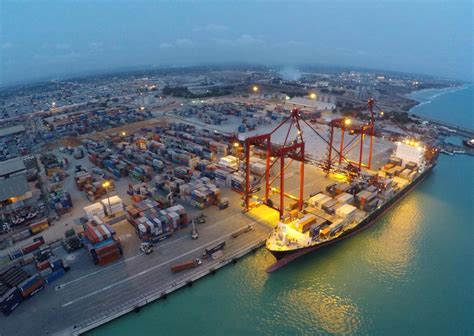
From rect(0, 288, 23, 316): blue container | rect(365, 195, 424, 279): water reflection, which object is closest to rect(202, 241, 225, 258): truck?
rect(365, 195, 424, 279): water reflection

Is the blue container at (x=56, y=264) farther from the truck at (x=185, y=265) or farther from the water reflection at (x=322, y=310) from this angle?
the water reflection at (x=322, y=310)

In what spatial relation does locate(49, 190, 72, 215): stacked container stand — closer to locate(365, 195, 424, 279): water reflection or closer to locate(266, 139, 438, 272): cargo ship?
locate(266, 139, 438, 272): cargo ship

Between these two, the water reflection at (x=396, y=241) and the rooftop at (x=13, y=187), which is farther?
the rooftop at (x=13, y=187)

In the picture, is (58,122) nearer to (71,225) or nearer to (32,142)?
(32,142)

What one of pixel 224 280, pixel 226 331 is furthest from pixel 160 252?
pixel 226 331

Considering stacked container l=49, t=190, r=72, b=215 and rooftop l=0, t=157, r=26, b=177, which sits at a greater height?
rooftop l=0, t=157, r=26, b=177

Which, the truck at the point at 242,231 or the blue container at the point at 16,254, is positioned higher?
the truck at the point at 242,231

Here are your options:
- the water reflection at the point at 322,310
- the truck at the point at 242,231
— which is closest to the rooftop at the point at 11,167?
the truck at the point at 242,231
